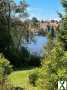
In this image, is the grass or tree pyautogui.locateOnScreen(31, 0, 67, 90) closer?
Answer: tree pyautogui.locateOnScreen(31, 0, 67, 90)

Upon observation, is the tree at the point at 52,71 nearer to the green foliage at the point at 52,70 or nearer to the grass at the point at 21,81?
the green foliage at the point at 52,70

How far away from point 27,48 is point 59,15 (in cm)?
1611

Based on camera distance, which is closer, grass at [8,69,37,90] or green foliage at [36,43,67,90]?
green foliage at [36,43,67,90]

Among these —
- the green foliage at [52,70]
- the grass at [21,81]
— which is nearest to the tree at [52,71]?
the green foliage at [52,70]

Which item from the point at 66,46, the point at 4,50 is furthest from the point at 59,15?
the point at 4,50

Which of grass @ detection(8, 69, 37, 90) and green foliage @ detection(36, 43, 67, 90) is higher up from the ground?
green foliage @ detection(36, 43, 67, 90)

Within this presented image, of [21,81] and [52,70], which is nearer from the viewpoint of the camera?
[52,70]

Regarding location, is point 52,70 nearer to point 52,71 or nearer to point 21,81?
point 52,71

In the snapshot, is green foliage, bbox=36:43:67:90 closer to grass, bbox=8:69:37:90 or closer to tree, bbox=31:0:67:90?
tree, bbox=31:0:67:90

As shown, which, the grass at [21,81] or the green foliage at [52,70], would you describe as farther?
the grass at [21,81]

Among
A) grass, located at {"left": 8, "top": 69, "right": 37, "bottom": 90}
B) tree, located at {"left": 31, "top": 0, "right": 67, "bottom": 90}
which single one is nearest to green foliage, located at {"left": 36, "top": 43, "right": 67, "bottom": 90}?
tree, located at {"left": 31, "top": 0, "right": 67, "bottom": 90}

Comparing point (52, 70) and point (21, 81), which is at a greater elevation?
point (52, 70)

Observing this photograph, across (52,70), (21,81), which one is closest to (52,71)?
(52,70)

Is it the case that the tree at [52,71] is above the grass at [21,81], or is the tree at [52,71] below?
above
